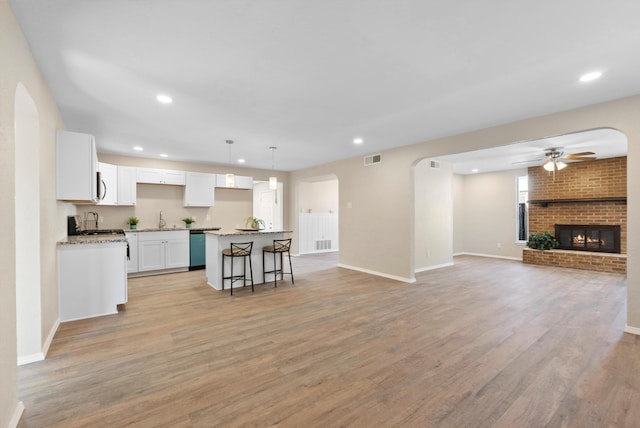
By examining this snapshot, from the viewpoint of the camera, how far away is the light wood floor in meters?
1.83

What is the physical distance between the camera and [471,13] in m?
1.81

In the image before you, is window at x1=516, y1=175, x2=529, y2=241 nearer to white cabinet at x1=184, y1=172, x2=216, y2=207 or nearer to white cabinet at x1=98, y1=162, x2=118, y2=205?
white cabinet at x1=184, y1=172, x2=216, y2=207

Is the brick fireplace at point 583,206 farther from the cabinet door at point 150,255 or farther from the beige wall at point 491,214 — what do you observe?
the cabinet door at point 150,255

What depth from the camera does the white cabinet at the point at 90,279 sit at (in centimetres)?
337

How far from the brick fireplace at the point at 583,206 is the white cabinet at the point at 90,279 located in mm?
8839

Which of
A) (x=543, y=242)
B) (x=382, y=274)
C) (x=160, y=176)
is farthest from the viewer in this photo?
(x=543, y=242)

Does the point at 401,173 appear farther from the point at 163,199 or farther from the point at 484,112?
the point at 163,199

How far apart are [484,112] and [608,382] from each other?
2.95 m

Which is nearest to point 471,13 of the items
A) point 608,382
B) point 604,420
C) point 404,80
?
point 404,80

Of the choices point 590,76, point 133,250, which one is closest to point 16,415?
point 133,250

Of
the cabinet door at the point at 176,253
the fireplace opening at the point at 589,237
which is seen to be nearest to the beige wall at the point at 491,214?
the fireplace opening at the point at 589,237

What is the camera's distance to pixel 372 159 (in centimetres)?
604

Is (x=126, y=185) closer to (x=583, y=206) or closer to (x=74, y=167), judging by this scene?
(x=74, y=167)

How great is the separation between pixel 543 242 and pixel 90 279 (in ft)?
30.7
